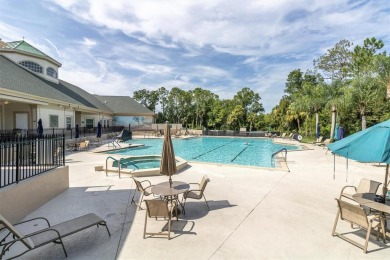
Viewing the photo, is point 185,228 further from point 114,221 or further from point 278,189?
point 278,189

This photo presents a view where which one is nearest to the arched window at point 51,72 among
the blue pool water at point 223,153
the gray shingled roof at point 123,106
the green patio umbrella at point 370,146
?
the blue pool water at point 223,153

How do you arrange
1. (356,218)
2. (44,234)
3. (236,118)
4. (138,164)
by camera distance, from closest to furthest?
(44,234) → (356,218) → (138,164) → (236,118)

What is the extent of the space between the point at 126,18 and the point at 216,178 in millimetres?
10030

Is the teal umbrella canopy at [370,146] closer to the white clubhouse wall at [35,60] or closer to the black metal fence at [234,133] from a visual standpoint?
the white clubhouse wall at [35,60]

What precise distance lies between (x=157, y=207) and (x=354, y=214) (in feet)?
11.6

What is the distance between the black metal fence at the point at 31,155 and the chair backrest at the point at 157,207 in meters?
3.38

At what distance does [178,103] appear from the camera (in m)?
54.4

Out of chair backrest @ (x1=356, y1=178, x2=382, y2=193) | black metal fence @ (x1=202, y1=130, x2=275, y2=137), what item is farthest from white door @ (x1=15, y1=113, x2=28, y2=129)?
black metal fence @ (x1=202, y1=130, x2=275, y2=137)

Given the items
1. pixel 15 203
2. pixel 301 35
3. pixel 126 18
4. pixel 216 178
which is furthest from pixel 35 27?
pixel 301 35

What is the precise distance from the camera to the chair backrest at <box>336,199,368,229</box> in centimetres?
396

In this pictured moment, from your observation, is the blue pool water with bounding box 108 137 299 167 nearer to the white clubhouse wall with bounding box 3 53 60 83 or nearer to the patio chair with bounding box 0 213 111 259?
the patio chair with bounding box 0 213 111 259

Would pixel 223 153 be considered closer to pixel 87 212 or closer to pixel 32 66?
pixel 87 212

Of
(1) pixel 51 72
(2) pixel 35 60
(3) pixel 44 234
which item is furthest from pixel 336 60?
(3) pixel 44 234

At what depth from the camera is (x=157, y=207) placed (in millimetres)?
4508
